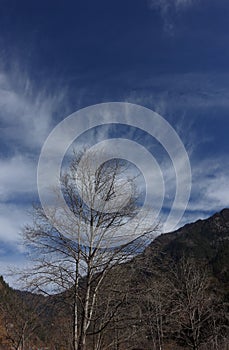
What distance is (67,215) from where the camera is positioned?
1034 centimetres

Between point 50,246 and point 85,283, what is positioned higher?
point 50,246

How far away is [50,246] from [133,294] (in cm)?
264

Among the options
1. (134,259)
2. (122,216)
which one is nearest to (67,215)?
(122,216)

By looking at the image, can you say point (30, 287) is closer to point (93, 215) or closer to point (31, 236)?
point (31, 236)

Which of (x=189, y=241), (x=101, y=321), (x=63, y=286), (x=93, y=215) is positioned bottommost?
(x=101, y=321)

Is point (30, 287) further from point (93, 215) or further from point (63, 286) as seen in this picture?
point (93, 215)

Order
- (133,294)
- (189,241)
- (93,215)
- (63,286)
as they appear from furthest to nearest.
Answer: (189,241) → (93,215) → (63,286) → (133,294)

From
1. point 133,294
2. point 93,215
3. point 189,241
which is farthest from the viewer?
point 189,241

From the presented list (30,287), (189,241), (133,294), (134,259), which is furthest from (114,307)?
(189,241)

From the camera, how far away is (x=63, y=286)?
32.1ft

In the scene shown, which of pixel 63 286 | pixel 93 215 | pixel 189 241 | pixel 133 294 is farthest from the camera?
pixel 189 241

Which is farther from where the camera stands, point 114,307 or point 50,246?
point 50,246

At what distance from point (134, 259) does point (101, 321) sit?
1.95 meters

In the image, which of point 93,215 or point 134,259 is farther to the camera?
point 93,215
